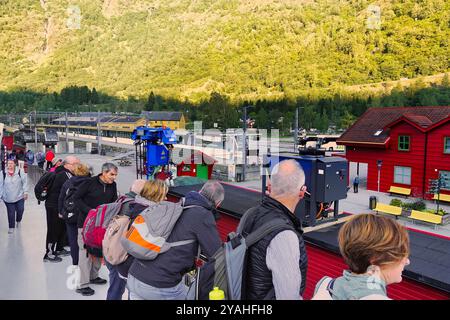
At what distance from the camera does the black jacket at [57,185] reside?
→ 22.8 ft

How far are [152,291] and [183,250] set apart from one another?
0.43m

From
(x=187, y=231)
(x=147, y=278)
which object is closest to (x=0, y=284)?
(x=147, y=278)

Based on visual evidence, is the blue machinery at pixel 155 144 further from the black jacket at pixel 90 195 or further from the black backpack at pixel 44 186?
the black jacket at pixel 90 195

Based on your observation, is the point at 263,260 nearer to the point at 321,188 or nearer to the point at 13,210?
the point at 321,188

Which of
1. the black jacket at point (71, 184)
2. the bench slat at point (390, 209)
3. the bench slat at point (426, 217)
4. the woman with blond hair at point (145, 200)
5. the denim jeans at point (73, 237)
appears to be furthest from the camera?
the bench slat at point (390, 209)

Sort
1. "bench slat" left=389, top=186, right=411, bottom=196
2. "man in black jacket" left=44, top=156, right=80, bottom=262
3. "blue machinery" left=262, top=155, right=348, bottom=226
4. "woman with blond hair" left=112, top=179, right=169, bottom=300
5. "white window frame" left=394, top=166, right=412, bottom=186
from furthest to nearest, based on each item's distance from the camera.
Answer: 1. "white window frame" left=394, top=166, right=412, bottom=186
2. "bench slat" left=389, top=186, right=411, bottom=196
3. "man in black jacket" left=44, top=156, right=80, bottom=262
4. "blue machinery" left=262, top=155, right=348, bottom=226
5. "woman with blond hair" left=112, top=179, right=169, bottom=300

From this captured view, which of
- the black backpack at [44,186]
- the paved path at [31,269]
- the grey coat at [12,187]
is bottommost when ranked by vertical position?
the paved path at [31,269]

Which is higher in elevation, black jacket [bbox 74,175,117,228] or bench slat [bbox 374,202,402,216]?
black jacket [bbox 74,175,117,228]

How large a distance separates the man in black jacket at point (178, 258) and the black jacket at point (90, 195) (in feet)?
8.78

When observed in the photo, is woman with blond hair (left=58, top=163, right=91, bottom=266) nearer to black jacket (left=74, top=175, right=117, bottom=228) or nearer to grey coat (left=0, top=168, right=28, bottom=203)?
black jacket (left=74, top=175, right=117, bottom=228)

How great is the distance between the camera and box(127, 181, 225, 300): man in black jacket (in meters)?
3.15

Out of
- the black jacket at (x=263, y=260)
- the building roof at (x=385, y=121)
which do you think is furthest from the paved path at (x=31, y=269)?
the building roof at (x=385, y=121)

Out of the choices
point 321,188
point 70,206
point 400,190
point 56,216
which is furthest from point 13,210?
point 400,190

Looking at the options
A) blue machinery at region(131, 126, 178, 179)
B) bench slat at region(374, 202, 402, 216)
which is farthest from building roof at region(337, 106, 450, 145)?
blue machinery at region(131, 126, 178, 179)
